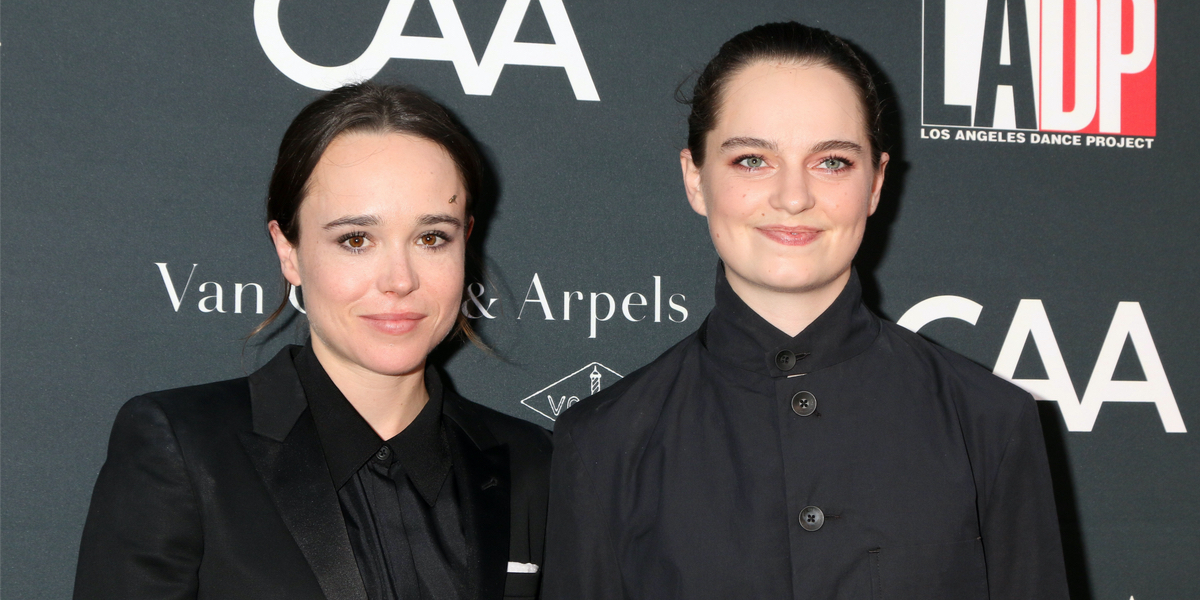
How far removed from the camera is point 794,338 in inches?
53.3

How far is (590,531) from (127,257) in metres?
1.01

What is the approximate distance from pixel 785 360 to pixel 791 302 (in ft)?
0.32

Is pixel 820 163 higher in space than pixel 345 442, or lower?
higher

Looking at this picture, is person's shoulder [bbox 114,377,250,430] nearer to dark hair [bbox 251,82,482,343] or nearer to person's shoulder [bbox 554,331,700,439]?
dark hair [bbox 251,82,482,343]

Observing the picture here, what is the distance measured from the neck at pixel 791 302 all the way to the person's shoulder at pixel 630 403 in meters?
0.14

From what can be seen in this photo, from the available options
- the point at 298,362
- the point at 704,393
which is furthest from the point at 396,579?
the point at 704,393

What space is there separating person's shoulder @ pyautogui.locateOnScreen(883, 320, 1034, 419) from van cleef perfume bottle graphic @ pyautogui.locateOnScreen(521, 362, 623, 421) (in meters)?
0.63

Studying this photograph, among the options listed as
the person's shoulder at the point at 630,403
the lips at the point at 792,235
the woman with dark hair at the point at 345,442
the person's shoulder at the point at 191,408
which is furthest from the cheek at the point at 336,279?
the lips at the point at 792,235

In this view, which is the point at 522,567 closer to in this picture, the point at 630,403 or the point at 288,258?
the point at 630,403

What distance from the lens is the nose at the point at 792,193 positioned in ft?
4.27

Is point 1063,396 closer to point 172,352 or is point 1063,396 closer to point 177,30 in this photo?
point 172,352

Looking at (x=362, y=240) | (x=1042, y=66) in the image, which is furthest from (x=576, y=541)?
(x=1042, y=66)

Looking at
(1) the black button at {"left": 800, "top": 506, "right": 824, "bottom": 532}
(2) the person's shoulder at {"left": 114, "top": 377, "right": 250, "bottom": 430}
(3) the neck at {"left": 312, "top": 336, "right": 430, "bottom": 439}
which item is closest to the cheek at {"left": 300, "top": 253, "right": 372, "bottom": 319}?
(3) the neck at {"left": 312, "top": 336, "right": 430, "bottom": 439}

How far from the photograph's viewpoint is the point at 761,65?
1410mm
